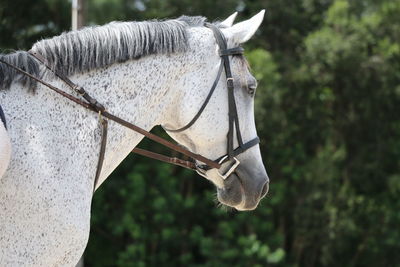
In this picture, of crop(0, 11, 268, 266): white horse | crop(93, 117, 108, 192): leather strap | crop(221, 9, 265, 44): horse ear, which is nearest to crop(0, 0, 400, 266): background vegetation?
crop(221, 9, 265, 44): horse ear

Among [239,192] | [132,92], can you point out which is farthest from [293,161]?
[132,92]

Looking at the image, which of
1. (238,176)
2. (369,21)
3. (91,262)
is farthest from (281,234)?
(238,176)

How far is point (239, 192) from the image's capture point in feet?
11.7

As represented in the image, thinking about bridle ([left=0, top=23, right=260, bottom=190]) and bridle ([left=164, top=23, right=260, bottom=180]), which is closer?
bridle ([left=0, top=23, right=260, bottom=190])

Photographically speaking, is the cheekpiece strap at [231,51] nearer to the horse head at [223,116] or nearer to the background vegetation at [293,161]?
the horse head at [223,116]

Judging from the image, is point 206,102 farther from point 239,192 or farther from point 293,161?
point 293,161

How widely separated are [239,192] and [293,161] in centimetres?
1147

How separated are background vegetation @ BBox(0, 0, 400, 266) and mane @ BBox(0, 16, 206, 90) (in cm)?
930

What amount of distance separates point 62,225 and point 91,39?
829 mm

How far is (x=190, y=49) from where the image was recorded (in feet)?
11.2

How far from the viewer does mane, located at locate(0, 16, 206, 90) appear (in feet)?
10.1

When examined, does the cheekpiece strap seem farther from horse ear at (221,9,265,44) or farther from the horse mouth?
the horse mouth

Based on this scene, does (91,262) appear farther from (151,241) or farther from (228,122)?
(228,122)

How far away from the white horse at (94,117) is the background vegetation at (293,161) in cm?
928
